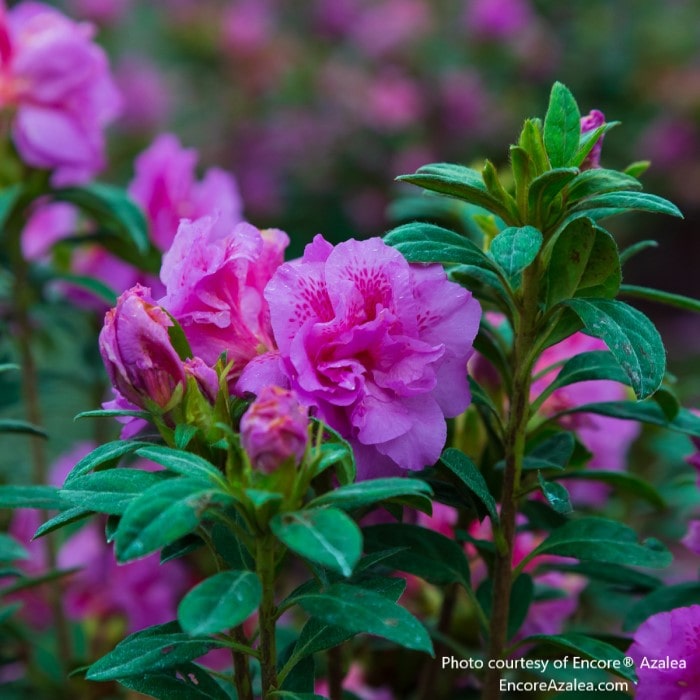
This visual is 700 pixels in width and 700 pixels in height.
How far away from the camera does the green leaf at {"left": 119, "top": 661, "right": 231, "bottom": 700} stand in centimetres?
66

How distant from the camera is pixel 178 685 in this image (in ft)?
2.22

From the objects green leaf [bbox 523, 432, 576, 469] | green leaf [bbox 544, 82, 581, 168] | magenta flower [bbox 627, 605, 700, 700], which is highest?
green leaf [bbox 544, 82, 581, 168]

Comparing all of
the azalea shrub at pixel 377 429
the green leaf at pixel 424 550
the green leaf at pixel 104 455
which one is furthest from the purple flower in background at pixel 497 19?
the green leaf at pixel 104 455

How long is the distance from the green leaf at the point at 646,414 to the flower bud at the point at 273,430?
32 centimetres

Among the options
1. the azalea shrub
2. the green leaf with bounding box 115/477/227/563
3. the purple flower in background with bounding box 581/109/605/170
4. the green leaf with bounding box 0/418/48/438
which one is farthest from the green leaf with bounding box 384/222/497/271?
the green leaf with bounding box 0/418/48/438

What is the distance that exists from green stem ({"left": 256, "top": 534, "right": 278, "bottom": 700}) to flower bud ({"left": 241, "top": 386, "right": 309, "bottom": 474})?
0.19 feet

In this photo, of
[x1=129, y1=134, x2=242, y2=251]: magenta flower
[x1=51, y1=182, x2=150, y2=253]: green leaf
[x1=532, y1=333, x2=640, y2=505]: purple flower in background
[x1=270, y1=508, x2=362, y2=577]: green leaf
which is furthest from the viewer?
[x1=129, y1=134, x2=242, y2=251]: magenta flower

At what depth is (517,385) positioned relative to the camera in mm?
727

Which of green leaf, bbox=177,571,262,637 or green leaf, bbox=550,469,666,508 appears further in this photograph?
green leaf, bbox=550,469,666,508

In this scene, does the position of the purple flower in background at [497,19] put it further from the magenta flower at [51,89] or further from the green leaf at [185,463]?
the green leaf at [185,463]

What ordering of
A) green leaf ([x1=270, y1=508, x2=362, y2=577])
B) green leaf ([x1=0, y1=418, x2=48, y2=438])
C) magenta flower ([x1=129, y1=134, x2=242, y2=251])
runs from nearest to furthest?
1. green leaf ([x1=270, y1=508, x2=362, y2=577])
2. green leaf ([x1=0, y1=418, x2=48, y2=438])
3. magenta flower ([x1=129, y1=134, x2=242, y2=251])

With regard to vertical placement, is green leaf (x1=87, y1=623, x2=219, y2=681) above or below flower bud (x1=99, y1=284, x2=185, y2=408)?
below

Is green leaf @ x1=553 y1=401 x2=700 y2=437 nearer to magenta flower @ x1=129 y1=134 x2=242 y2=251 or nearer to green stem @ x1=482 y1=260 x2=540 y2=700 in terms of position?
green stem @ x1=482 y1=260 x2=540 y2=700

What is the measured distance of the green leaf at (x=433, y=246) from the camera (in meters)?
0.66
